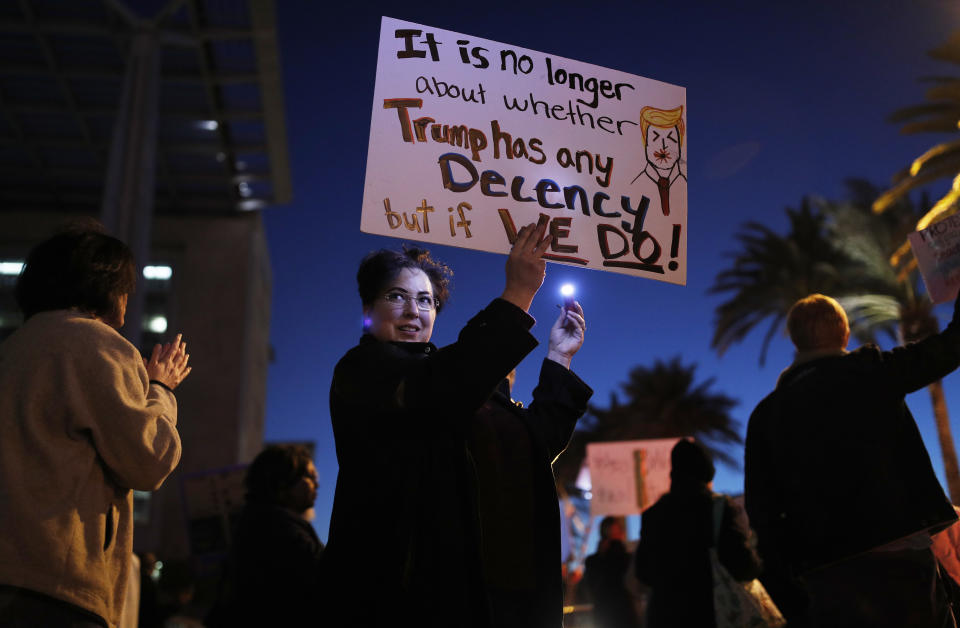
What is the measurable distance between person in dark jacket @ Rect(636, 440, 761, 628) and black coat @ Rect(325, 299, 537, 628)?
8.54 feet

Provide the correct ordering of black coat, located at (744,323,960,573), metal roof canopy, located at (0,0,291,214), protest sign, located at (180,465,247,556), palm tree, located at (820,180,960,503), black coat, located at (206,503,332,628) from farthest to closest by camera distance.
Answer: metal roof canopy, located at (0,0,291,214), palm tree, located at (820,180,960,503), protest sign, located at (180,465,247,556), black coat, located at (206,503,332,628), black coat, located at (744,323,960,573)

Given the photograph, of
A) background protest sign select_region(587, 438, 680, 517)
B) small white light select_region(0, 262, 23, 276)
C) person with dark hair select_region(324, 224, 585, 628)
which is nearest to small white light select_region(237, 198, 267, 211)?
small white light select_region(0, 262, 23, 276)

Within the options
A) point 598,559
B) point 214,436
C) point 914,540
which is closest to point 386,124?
point 914,540

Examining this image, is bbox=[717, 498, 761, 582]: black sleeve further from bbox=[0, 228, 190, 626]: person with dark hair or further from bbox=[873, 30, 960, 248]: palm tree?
bbox=[873, 30, 960, 248]: palm tree

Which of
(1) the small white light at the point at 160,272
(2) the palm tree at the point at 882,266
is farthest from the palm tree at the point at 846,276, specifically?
(1) the small white light at the point at 160,272

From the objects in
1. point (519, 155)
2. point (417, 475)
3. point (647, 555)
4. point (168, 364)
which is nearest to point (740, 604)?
point (647, 555)

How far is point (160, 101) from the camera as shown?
2473 cm

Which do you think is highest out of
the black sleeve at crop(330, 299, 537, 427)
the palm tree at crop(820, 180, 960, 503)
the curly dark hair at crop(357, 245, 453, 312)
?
the palm tree at crop(820, 180, 960, 503)

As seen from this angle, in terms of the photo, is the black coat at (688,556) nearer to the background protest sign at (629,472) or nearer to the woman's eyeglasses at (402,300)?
the woman's eyeglasses at (402,300)

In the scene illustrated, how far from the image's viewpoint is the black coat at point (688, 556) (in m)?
4.34

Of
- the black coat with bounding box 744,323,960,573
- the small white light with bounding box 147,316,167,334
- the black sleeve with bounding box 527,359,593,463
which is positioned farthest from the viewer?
the small white light with bounding box 147,316,167,334

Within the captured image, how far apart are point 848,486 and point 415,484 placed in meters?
1.61

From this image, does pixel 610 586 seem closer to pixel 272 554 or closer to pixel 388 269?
pixel 272 554

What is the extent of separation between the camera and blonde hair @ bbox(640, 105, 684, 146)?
3305 mm
